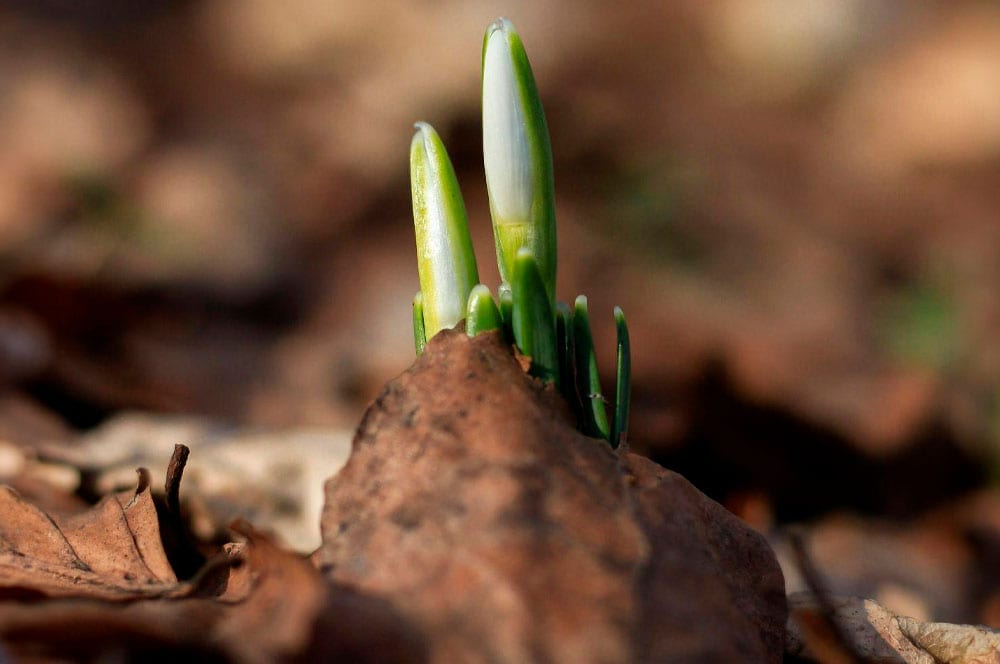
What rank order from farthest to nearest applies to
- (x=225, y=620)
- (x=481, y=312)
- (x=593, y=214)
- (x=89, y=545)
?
(x=593, y=214) → (x=89, y=545) → (x=481, y=312) → (x=225, y=620)

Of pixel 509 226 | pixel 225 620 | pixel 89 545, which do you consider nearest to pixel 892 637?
pixel 509 226

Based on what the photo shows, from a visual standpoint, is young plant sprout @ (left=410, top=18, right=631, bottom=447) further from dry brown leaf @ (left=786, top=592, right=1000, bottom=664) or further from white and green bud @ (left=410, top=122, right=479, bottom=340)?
dry brown leaf @ (left=786, top=592, right=1000, bottom=664)

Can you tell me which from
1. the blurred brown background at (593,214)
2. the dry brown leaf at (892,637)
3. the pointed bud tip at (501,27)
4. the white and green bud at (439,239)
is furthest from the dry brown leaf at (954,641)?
the blurred brown background at (593,214)

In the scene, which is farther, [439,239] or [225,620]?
[439,239]

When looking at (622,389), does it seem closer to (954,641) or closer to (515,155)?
(515,155)

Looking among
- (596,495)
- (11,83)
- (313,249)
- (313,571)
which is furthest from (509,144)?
(11,83)

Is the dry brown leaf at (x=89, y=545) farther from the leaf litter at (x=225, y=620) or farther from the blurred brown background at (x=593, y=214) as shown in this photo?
the blurred brown background at (x=593, y=214)
